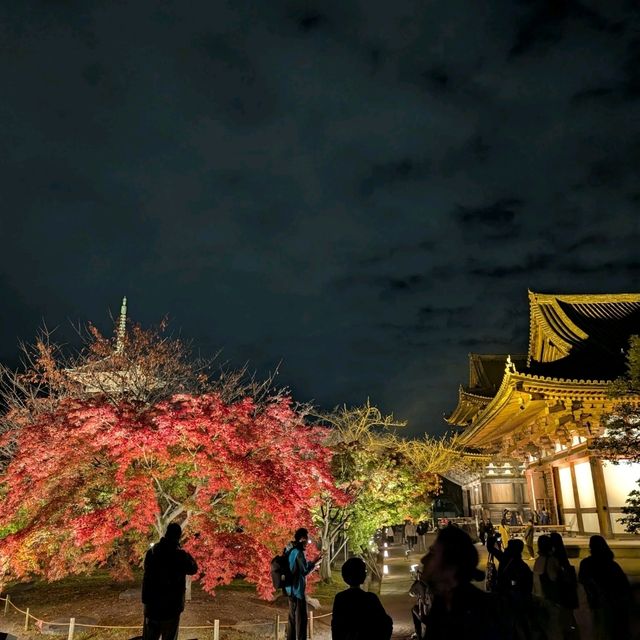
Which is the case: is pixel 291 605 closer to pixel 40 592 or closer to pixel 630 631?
pixel 630 631

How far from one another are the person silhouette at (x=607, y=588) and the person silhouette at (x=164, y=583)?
4.10 metres

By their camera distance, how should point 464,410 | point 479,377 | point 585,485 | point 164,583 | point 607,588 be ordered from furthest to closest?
point 479,377
point 464,410
point 585,485
point 164,583
point 607,588

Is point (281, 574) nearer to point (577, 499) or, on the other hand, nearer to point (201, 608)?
point (201, 608)

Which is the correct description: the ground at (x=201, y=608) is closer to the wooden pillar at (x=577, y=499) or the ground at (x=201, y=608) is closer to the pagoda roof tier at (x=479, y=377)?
the wooden pillar at (x=577, y=499)

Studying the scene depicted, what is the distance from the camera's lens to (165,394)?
15.9 m

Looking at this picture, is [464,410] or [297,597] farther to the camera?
[464,410]

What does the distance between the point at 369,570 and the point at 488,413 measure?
634 centimetres

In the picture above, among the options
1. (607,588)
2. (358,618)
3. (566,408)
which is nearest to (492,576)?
(607,588)

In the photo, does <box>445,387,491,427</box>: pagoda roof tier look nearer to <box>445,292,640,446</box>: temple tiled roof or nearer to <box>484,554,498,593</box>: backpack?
<box>445,292,640,446</box>: temple tiled roof

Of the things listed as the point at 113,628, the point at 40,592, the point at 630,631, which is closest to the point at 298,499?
the point at 113,628

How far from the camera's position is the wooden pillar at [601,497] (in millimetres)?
15289

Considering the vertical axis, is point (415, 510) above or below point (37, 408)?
below

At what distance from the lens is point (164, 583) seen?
18.4 feet

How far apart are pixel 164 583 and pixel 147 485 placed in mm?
3859
